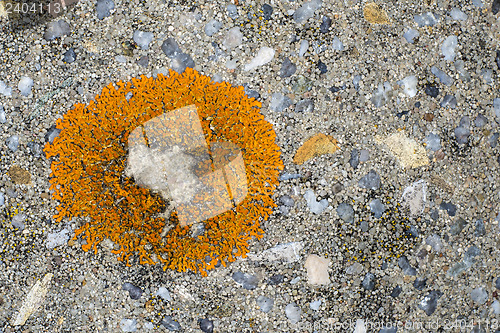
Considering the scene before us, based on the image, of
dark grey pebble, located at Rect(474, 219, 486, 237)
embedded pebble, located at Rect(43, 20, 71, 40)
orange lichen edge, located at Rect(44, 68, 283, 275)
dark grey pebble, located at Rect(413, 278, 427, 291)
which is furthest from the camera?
dark grey pebble, located at Rect(474, 219, 486, 237)

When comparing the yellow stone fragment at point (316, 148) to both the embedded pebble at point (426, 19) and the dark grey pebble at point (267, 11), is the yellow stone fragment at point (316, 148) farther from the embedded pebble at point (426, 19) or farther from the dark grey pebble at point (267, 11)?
the embedded pebble at point (426, 19)

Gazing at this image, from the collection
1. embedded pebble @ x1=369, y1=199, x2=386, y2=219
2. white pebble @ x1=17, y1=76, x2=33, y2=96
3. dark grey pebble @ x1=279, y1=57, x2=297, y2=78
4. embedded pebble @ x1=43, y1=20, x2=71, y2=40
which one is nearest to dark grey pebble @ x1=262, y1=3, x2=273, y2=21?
dark grey pebble @ x1=279, y1=57, x2=297, y2=78

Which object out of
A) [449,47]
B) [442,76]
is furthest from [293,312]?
[449,47]

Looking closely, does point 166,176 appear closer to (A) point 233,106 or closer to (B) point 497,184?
(A) point 233,106

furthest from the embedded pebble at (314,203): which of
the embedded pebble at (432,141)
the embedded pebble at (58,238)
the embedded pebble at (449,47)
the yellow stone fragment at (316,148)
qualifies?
the embedded pebble at (58,238)

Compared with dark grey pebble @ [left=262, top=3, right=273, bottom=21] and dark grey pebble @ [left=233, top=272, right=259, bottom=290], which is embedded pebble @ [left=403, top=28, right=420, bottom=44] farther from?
dark grey pebble @ [left=233, top=272, right=259, bottom=290]

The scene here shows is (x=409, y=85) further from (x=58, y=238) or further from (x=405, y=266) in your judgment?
(x=58, y=238)
